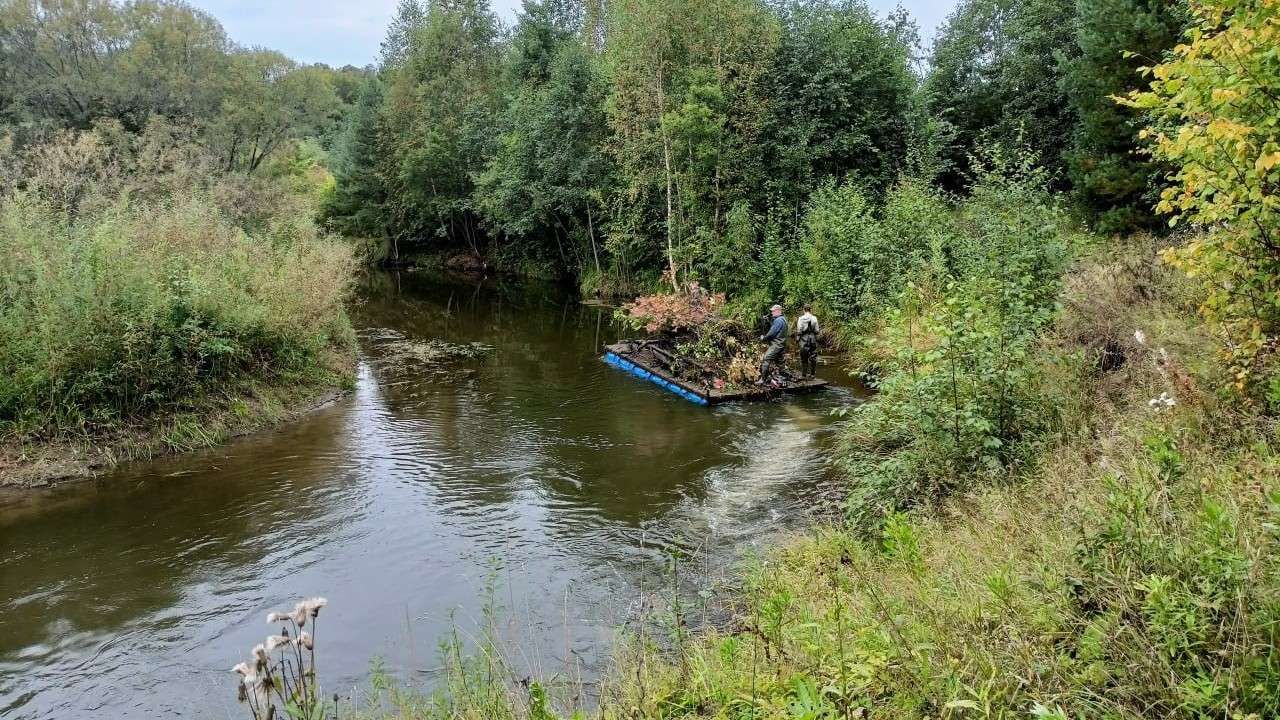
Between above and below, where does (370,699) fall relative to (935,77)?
below

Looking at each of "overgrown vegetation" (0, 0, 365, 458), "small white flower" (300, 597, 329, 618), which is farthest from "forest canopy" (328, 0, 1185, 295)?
"small white flower" (300, 597, 329, 618)

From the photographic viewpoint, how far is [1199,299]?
286 inches

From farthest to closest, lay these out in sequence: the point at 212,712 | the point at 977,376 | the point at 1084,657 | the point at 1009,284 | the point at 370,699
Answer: the point at 1009,284 < the point at 977,376 < the point at 212,712 < the point at 370,699 < the point at 1084,657

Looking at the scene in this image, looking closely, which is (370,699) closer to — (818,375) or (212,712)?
(212,712)

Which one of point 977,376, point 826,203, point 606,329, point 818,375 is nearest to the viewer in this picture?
point 977,376

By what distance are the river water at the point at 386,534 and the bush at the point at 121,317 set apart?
1.32 m

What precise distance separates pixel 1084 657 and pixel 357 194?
43579 millimetres

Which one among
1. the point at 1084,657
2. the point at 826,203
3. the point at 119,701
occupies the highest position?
the point at 826,203

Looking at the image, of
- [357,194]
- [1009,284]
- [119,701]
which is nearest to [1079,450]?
[1009,284]

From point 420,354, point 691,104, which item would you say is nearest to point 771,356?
point 691,104

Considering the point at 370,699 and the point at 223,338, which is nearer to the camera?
the point at 370,699

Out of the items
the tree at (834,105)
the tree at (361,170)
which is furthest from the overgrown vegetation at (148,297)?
the tree at (361,170)

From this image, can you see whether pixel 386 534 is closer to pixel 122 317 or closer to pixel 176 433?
pixel 176 433

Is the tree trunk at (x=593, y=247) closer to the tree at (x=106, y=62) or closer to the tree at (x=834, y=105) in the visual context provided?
the tree at (x=834, y=105)
